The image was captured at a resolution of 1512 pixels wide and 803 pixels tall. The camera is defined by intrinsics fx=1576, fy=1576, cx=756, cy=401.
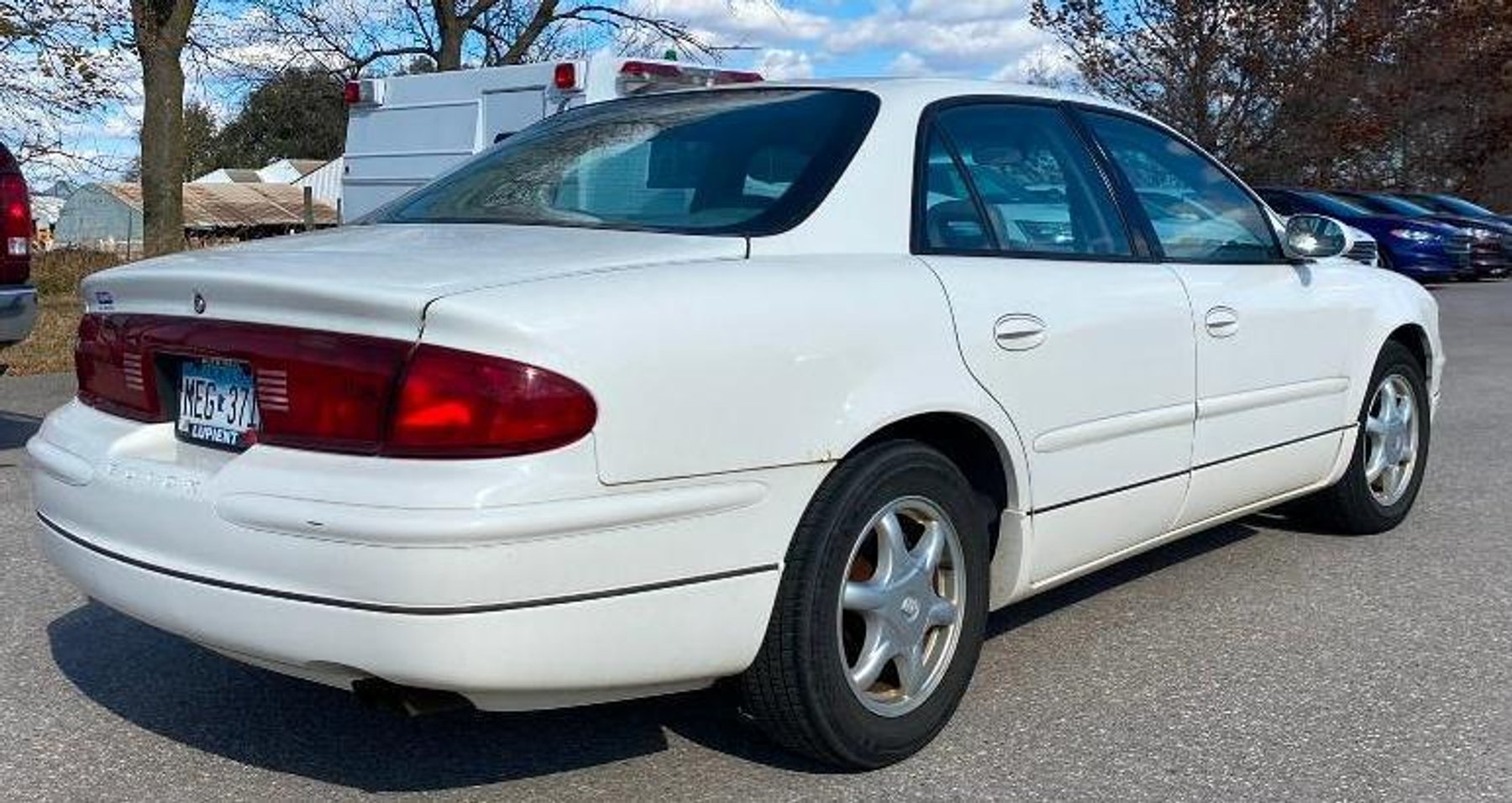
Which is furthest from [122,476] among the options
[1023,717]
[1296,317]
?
[1296,317]

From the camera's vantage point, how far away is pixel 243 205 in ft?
→ 192

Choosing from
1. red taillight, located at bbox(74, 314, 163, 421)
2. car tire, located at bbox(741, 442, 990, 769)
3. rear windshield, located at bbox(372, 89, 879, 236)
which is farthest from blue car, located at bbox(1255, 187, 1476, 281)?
red taillight, located at bbox(74, 314, 163, 421)

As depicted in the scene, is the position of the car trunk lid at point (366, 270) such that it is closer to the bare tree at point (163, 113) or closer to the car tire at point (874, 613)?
the car tire at point (874, 613)

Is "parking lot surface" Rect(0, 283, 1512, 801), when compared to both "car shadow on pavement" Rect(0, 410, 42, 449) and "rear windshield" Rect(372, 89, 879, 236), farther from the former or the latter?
"car shadow on pavement" Rect(0, 410, 42, 449)

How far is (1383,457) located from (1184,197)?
5.14ft

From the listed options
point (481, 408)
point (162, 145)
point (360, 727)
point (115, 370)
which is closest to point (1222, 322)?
point (481, 408)

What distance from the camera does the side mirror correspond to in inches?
199

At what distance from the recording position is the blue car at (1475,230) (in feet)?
72.9

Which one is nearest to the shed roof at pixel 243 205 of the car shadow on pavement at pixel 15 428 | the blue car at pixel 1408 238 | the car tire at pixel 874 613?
the blue car at pixel 1408 238

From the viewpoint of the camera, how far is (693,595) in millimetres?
3035

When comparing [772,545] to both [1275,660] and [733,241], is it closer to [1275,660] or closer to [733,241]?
[733,241]

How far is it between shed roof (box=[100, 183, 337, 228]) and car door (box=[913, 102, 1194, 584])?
52985 millimetres

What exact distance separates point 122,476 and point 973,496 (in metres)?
1.87

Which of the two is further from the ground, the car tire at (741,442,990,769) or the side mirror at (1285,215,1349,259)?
the side mirror at (1285,215,1349,259)
